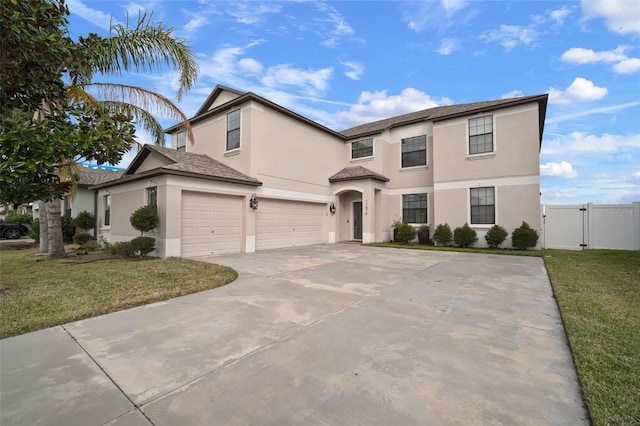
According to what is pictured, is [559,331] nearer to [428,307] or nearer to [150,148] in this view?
[428,307]

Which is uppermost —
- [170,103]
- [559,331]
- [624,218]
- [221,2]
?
[221,2]

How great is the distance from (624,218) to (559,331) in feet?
44.4

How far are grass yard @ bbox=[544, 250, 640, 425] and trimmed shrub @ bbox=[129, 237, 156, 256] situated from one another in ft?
36.8

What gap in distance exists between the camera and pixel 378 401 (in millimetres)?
2400

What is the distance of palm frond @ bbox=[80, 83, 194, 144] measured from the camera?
32.1 ft

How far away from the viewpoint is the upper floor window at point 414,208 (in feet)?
54.4

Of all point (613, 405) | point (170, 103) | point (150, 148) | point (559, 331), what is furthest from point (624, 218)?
point (150, 148)

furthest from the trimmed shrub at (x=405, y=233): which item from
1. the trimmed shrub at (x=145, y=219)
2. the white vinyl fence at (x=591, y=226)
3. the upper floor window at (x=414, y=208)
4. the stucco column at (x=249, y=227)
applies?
the trimmed shrub at (x=145, y=219)

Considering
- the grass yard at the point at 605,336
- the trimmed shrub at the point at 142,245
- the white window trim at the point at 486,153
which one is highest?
the white window trim at the point at 486,153

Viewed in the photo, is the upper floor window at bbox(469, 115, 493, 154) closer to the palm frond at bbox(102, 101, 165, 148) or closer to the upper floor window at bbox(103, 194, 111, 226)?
the palm frond at bbox(102, 101, 165, 148)

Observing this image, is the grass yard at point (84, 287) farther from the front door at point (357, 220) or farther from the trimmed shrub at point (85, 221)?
the front door at point (357, 220)

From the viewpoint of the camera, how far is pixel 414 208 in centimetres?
1691

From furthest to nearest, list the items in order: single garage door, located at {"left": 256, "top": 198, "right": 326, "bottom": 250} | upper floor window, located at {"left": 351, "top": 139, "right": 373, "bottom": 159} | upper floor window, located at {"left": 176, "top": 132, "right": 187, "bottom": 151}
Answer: upper floor window, located at {"left": 176, "top": 132, "right": 187, "bottom": 151} < upper floor window, located at {"left": 351, "top": 139, "right": 373, "bottom": 159} < single garage door, located at {"left": 256, "top": 198, "right": 326, "bottom": 250}

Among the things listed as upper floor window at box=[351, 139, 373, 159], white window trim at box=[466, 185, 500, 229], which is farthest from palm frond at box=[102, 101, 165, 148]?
white window trim at box=[466, 185, 500, 229]
